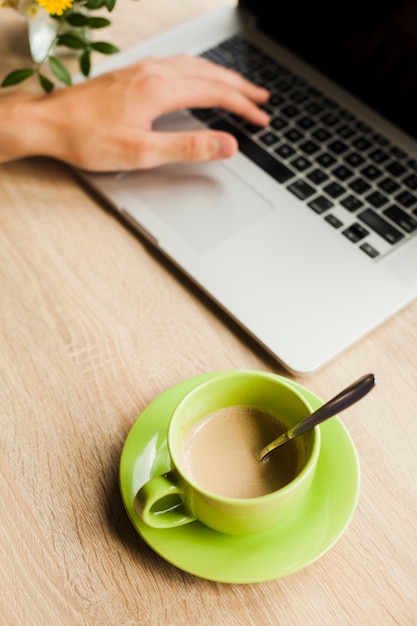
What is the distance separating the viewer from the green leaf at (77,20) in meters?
0.89

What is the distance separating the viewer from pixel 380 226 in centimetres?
82

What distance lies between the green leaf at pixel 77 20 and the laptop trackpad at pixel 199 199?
0.20 metres

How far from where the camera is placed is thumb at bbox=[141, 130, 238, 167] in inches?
33.6

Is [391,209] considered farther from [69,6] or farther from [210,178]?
[69,6]

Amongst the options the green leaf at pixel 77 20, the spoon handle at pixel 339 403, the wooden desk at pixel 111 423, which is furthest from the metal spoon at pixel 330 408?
the green leaf at pixel 77 20

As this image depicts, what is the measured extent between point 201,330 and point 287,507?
26 centimetres

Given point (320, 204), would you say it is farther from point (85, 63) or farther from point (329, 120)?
point (85, 63)

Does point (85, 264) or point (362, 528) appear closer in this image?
point (362, 528)

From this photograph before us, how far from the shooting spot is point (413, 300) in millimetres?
774

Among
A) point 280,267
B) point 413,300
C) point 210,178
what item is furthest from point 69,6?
point 413,300

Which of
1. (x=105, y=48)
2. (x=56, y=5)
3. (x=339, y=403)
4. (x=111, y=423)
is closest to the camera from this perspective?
(x=339, y=403)

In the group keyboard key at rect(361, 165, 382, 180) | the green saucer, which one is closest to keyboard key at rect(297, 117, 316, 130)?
keyboard key at rect(361, 165, 382, 180)

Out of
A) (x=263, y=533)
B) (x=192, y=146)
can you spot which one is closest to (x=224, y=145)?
(x=192, y=146)

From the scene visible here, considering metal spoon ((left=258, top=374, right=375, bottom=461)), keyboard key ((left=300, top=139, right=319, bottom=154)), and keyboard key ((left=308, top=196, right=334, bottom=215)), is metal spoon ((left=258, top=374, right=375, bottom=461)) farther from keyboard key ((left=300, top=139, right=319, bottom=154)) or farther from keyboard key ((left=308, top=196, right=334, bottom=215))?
keyboard key ((left=300, top=139, right=319, bottom=154))
